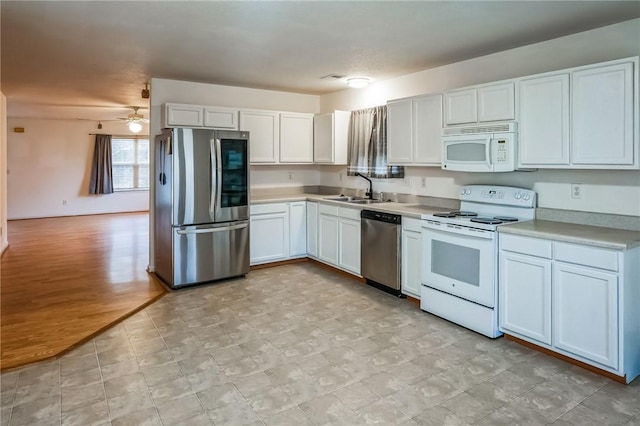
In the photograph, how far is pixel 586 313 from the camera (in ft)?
8.80

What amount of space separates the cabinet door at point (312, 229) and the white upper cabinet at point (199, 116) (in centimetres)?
144

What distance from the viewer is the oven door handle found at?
3.22 m

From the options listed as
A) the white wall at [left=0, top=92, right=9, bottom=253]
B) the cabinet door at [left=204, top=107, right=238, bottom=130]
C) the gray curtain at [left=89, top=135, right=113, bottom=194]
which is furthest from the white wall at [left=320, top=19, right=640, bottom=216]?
the gray curtain at [left=89, top=135, right=113, bottom=194]

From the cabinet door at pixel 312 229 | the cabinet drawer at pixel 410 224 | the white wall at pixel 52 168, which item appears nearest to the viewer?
the cabinet drawer at pixel 410 224

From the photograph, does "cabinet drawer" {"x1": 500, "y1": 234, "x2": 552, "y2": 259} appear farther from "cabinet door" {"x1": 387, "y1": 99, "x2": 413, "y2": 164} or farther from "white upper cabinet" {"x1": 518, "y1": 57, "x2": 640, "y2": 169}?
"cabinet door" {"x1": 387, "y1": 99, "x2": 413, "y2": 164}

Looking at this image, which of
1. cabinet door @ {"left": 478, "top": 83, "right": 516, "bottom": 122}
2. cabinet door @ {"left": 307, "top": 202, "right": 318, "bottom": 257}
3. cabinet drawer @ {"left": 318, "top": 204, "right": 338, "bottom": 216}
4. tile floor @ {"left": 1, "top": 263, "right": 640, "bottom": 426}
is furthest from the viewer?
cabinet door @ {"left": 307, "top": 202, "right": 318, "bottom": 257}

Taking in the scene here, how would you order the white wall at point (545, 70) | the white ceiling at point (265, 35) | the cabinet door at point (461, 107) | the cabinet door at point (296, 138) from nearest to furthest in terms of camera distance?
the white ceiling at point (265, 35)
the white wall at point (545, 70)
the cabinet door at point (461, 107)
the cabinet door at point (296, 138)

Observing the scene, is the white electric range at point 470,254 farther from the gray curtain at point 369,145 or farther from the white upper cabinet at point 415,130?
the gray curtain at point 369,145

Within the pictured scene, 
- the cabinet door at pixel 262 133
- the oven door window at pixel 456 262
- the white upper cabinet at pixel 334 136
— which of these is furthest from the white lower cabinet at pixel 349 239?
the cabinet door at pixel 262 133

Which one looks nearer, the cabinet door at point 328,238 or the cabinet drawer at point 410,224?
the cabinet drawer at point 410,224

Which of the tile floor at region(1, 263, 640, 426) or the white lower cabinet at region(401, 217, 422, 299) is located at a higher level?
the white lower cabinet at region(401, 217, 422, 299)

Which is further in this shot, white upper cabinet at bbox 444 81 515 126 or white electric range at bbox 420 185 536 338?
white upper cabinet at bbox 444 81 515 126

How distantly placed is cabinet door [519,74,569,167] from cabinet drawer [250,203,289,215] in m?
3.00

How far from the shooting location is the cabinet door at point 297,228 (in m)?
5.55
